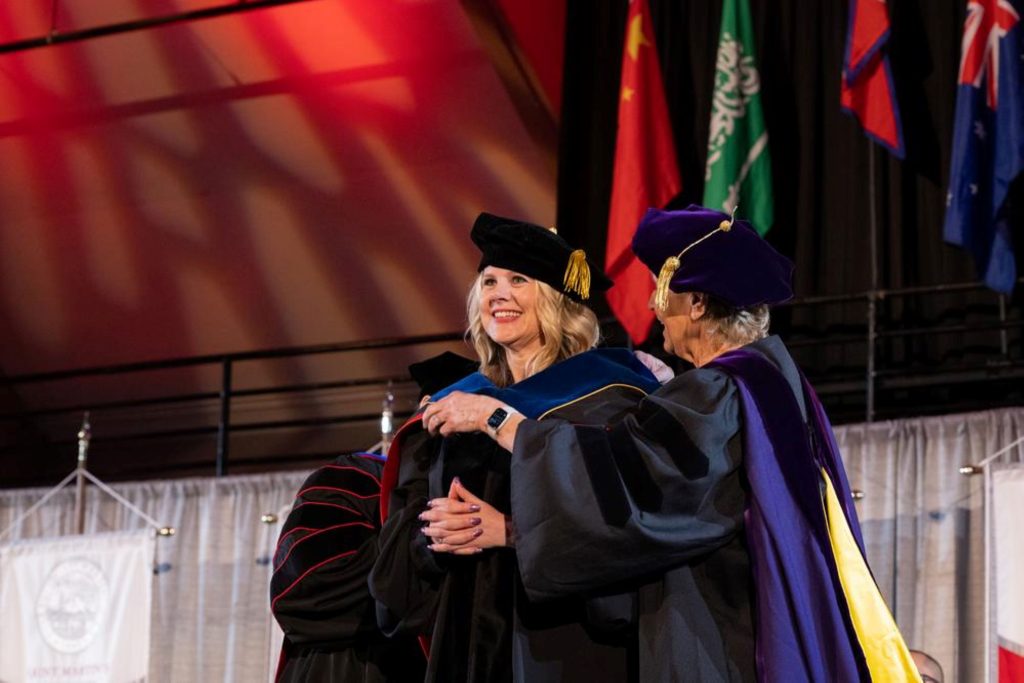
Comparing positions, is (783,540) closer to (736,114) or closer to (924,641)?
(924,641)

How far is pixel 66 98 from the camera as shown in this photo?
387 inches

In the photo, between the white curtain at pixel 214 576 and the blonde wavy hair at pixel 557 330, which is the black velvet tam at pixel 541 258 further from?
the white curtain at pixel 214 576

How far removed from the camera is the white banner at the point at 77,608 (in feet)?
22.0

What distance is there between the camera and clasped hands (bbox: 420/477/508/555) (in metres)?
3.06

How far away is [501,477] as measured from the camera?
10.5ft

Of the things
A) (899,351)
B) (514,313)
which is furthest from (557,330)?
(899,351)

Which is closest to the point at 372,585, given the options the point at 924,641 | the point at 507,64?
the point at 924,641

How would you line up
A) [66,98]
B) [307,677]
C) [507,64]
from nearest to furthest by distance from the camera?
[307,677] < [507,64] < [66,98]

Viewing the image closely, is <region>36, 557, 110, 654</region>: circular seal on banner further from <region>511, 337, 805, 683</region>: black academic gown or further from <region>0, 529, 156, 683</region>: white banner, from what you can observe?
<region>511, 337, 805, 683</region>: black academic gown

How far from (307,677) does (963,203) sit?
3.84m

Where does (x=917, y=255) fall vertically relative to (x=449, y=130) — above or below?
below

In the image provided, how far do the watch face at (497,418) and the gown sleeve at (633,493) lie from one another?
0.11 meters

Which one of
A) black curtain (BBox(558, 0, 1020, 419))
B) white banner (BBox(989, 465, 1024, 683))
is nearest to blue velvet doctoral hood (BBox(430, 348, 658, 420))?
white banner (BBox(989, 465, 1024, 683))

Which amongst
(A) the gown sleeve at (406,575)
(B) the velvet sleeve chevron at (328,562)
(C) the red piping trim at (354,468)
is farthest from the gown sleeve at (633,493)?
(C) the red piping trim at (354,468)
